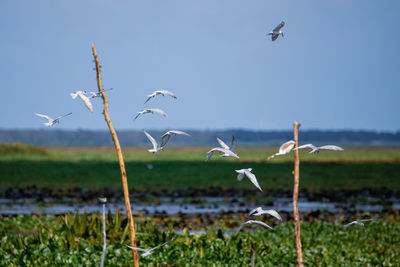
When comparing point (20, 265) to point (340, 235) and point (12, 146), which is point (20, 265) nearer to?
point (340, 235)

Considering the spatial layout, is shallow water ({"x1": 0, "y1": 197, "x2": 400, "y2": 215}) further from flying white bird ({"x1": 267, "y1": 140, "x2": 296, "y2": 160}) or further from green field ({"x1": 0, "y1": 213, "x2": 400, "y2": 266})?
flying white bird ({"x1": 267, "y1": 140, "x2": 296, "y2": 160})

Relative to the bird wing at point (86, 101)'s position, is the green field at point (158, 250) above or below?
below

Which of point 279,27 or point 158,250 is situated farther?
point 158,250

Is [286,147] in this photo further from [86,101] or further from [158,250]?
[158,250]

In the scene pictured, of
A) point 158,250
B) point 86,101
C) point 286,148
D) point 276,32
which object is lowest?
point 158,250

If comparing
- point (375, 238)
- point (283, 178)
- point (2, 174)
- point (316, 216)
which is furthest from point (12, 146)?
point (375, 238)

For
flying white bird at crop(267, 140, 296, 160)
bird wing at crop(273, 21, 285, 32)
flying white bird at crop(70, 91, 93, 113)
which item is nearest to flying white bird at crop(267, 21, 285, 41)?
bird wing at crop(273, 21, 285, 32)

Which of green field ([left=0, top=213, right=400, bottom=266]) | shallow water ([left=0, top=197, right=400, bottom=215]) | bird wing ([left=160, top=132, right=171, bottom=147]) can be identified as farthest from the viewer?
shallow water ([left=0, top=197, right=400, bottom=215])

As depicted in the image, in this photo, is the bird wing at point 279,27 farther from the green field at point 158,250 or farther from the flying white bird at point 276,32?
the green field at point 158,250

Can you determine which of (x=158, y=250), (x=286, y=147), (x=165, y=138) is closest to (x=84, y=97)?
(x=165, y=138)

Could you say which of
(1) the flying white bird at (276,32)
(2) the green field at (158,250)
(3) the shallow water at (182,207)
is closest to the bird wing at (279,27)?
(1) the flying white bird at (276,32)

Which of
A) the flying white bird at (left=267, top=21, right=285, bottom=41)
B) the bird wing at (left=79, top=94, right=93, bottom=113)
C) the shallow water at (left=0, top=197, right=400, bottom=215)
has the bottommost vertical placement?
the shallow water at (left=0, top=197, right=400, bottom=215)

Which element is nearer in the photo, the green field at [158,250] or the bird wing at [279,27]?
the bird wing at [279,27]

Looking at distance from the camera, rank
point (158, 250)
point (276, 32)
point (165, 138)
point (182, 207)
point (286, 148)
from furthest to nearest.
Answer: point (182, 207), point (158, 250), point (276, 32), point (165, 138), point (286, 148)
